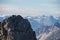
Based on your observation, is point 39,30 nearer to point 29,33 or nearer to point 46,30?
point 46,30

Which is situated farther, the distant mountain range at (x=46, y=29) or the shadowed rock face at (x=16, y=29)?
the distant mountain range at (x=46, y=29)

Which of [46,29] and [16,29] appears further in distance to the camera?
[46,29]

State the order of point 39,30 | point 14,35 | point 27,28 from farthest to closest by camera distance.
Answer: point 39,30 < point 27,28 < point 14,35

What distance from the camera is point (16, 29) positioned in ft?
41.0

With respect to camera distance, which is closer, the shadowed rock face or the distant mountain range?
the shadowed rock face

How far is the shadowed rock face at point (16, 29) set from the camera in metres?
12.3

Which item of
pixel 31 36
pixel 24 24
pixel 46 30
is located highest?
pixel 24 24

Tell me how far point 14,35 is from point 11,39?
0.96ft

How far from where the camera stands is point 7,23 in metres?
12.7

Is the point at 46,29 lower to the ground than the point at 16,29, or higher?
lower

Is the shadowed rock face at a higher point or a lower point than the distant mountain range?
higher

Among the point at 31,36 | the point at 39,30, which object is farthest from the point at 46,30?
the point at 31,36

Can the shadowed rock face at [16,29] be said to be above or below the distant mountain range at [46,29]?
above

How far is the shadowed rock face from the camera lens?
12320 millimetres
